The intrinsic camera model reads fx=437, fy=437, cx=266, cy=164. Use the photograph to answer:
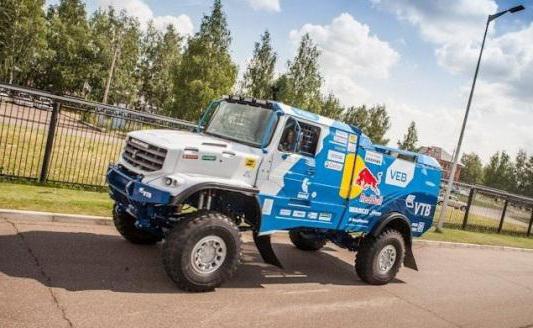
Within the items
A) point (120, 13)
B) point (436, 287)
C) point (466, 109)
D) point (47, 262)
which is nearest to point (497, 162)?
point (120, 13)

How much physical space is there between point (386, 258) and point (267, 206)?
332 centimetres

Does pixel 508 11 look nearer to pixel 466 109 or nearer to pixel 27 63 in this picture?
pixel 466 109

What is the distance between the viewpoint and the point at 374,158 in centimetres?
812

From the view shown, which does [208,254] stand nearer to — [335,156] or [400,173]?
[335,156]

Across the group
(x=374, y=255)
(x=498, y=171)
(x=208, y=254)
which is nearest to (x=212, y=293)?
(x=208, y=254)

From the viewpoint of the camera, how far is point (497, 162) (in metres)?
99.4

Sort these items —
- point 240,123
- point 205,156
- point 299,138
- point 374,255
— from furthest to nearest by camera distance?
1. point 374,255
2. point 240,123
3. point 299,138
4. point 205,156

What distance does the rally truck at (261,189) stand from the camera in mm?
5887

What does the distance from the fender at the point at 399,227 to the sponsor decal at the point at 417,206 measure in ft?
1.05

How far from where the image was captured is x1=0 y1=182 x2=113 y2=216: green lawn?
8.23 m

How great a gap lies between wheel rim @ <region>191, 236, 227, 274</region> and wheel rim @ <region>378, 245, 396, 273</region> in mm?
3709

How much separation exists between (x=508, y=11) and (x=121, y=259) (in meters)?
16.0

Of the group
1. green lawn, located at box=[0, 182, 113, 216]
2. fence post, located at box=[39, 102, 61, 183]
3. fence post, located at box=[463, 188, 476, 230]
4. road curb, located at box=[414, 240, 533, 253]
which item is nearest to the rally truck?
green lawn, located at box=[0, 182, 113, 216]

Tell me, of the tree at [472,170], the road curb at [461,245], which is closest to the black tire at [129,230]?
the road curb at [461,245]
